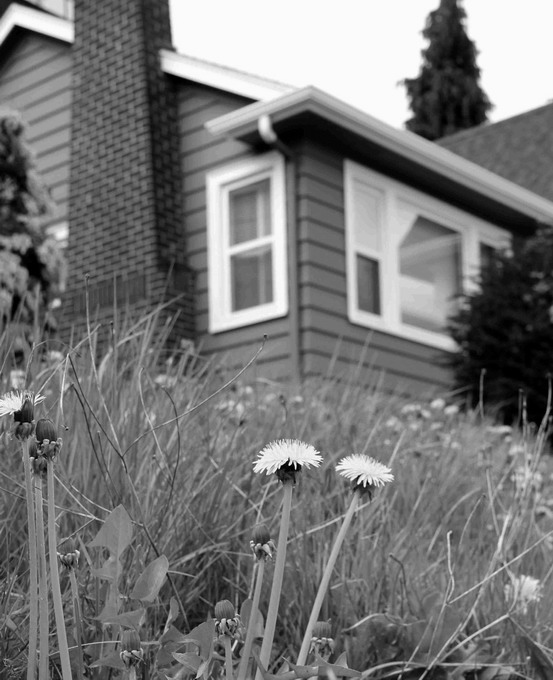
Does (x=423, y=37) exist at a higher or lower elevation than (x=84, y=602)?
higher

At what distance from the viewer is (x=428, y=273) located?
11484mm

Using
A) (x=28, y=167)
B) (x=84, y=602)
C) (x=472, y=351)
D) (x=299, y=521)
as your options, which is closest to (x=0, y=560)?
(x=84, y=602)

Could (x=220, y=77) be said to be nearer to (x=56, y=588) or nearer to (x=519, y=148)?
(x=519, y=148)

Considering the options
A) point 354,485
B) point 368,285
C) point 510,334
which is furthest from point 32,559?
point 368,285

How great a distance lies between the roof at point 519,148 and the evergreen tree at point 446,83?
15.2 m

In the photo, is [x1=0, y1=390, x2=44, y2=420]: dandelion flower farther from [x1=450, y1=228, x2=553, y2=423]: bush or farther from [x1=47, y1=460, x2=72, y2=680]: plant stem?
[x1=450, y1=228, x2=553, y2=423]: bush

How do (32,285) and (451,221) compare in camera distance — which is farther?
(451,221)

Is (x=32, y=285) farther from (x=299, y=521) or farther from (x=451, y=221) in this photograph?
(x=299, y=521)

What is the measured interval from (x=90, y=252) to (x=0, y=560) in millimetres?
8999

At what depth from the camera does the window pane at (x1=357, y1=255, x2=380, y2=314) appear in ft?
34.1

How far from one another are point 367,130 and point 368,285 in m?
1.62

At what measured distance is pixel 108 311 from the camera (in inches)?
376

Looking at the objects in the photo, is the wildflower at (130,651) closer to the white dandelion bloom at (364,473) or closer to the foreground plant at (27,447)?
the foreground plant at (27,447)

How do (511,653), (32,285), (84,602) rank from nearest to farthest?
(84,602) < (511,653) < (32,285)
